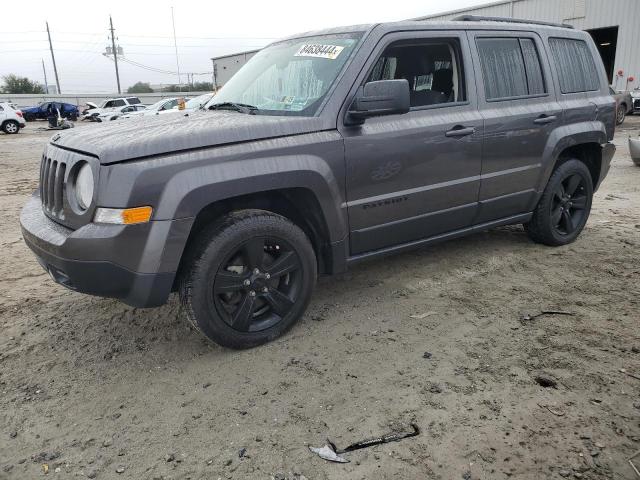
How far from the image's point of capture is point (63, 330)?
349 centimetres

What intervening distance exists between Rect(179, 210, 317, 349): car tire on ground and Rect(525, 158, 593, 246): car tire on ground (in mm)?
2564

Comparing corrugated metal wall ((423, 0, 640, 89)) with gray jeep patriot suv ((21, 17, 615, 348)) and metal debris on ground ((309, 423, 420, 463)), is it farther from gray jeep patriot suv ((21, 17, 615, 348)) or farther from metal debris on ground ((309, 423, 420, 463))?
metal debris on ground ((309, 423, 420, 463))

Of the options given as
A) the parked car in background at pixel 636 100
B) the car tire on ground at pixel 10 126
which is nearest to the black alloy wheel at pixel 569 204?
the parked car in background at pixel 636 100

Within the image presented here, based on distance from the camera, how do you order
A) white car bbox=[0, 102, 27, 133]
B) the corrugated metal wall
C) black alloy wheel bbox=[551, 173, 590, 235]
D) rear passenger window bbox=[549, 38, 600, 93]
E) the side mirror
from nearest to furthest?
1. the side mirror
2. rear passenger window bbox=[549, 38, 600, 93]
3. black alloy wheel bbox=[551, 173, 590, 235]
4. the corrugated metal wall
5. white car bbox=[0, 102, 27, 133]

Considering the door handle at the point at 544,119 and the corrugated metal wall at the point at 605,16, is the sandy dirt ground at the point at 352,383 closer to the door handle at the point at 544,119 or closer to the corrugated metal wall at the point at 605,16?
the door handle at the point at 544,119

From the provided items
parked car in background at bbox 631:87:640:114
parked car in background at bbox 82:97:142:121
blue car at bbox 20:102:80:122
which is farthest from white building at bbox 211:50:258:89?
parked car in background at bbox 631:87:640:114

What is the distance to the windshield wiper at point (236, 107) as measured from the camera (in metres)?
3.50

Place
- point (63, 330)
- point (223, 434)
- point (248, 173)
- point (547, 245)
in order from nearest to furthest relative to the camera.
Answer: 1. point (223, 434)
2. point (248, 173)
3. point (63, 330)
4. point (547, 245)

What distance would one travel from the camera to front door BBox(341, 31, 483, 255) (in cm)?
338

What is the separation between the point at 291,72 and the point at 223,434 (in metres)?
2.41

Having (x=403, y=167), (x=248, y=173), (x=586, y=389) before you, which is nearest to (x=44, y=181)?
(x=248, y=173)

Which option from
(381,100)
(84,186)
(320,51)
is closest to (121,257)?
(84,186)

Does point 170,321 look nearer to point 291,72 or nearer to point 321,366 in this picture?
point 321,366

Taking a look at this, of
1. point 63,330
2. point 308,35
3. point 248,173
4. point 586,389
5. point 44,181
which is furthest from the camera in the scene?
point 308,35
